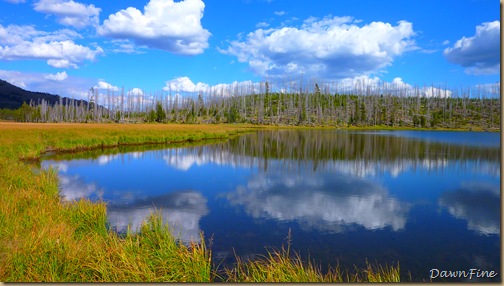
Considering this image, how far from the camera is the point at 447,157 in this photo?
1182 inches

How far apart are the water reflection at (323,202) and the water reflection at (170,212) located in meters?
1.84

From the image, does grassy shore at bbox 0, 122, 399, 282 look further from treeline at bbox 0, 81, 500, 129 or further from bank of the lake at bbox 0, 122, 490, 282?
treeline at bbox 0, 81, 500, 129

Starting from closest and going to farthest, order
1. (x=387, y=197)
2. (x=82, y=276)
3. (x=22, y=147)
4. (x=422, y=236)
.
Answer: (x=82, y=276) → (x=422, y=236) → (x=387, y=197) → (x=22, y=147)

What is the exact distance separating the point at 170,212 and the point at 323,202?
21.1 feet

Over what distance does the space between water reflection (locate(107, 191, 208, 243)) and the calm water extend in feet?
0.14

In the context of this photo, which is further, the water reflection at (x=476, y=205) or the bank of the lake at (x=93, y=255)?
the water reflection at (x=476, y=205)

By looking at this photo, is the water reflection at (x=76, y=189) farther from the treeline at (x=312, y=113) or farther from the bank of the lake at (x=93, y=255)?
the treeline at (x=312, y=113)

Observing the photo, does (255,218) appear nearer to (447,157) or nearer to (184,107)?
(447,157)

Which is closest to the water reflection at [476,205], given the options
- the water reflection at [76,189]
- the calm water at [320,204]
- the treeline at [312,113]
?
the calm water at [320,204]

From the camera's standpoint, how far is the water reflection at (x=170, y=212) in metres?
10.2

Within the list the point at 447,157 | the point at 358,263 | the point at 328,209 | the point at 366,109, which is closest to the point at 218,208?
the point at 328,209

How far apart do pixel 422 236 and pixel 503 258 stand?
4.20 meters

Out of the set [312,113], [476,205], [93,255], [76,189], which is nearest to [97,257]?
→ [93,255]

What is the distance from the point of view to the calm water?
9031mm
